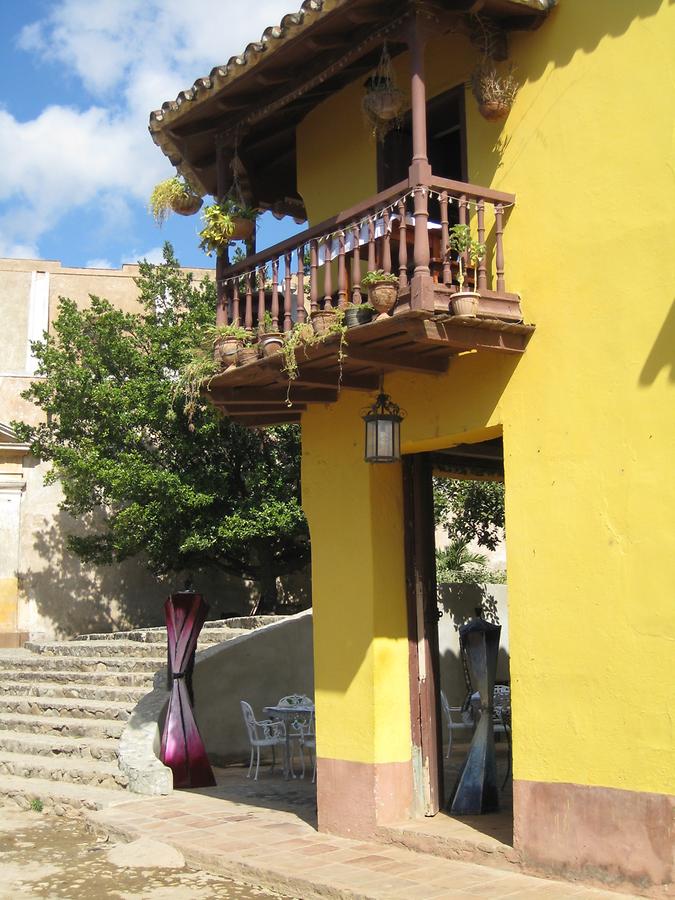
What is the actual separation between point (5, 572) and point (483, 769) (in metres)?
14.7

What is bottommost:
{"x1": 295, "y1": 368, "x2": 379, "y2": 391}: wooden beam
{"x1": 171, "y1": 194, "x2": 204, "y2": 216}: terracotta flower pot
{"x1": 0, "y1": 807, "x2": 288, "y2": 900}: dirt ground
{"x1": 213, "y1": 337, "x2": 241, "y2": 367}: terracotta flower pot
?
{"x1": 0, "y1": 807, "x2": 288, "y2": 900}: dirt ground

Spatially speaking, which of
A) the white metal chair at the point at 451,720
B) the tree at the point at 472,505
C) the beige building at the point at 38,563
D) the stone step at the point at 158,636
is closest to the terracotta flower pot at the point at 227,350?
the white metal chair at the point at 451,720

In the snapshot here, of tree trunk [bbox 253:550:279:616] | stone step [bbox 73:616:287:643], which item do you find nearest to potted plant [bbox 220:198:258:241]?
stone step [bbox 73:616:287:643]

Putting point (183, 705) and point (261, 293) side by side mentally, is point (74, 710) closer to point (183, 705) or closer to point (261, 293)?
point (183, 705)

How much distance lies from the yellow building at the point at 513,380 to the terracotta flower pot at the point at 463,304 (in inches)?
1.3

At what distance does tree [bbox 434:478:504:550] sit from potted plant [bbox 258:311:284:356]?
7939mm

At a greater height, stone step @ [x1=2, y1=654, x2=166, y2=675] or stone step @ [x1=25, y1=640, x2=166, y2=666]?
stone step @ [x1=25, y1=640, x2=166, y2=666]

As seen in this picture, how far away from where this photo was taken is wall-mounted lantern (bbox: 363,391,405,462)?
774 cm

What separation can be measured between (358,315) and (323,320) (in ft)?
1.00

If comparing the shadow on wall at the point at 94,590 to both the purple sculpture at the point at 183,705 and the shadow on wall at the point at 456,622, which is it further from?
the purple sculpture at the point at 183,705

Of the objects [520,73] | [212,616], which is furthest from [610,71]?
[212,616]

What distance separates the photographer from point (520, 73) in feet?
24.7

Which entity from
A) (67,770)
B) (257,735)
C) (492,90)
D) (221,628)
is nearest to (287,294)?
(492,90)

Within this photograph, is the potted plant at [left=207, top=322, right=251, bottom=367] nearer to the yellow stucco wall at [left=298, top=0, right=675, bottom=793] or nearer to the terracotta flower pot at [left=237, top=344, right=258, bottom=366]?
the terracotta flower pot at [left=237, top=344, right=258, bottom=366]
